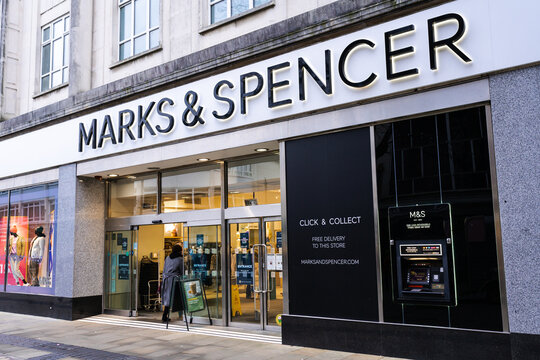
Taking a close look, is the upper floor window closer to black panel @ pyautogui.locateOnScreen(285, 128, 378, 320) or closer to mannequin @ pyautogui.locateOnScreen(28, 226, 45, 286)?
black panel @ pyautogui.locateOnScreen(285, 128, 378, 320)

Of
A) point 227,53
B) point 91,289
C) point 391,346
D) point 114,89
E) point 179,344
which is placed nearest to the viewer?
point 391,346

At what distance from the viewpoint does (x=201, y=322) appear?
34.3ft

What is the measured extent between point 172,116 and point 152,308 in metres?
5.30

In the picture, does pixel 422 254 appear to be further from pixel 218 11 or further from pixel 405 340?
pixel 218 11

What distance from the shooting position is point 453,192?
6730 millimetres

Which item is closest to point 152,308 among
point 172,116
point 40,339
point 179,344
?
point 40,339

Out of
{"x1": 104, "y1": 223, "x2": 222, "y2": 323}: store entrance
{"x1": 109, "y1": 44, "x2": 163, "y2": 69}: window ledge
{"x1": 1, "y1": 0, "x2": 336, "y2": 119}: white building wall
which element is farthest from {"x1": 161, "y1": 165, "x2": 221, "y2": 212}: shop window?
{"x1": 109, "y1": 44, "x2": 163, "y2": 69}: window ledge

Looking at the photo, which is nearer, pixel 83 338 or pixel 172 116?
pixel 83 338

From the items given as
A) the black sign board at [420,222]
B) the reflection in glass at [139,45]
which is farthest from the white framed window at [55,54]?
the black sign board at [420,222]

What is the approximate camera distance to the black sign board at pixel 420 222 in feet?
22.3

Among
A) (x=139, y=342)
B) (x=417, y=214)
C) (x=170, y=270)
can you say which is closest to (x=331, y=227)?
(x=417, y=214)

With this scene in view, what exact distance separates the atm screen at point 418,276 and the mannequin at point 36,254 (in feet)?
32.4

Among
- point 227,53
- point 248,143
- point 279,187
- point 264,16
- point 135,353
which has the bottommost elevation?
point 135,353

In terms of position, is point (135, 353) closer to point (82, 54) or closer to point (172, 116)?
point (172, 116)
